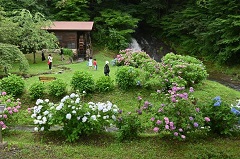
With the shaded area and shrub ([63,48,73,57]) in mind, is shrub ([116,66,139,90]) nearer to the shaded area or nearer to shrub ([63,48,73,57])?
the shaded area

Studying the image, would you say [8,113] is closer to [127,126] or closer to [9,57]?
[127,126]

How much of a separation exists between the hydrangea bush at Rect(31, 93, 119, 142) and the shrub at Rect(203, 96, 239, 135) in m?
2.87

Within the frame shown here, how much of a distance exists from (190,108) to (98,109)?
271 cm

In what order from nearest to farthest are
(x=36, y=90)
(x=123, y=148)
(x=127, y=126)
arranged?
(x=123, y=148), (x=127, y=126), (x=36, y=90)

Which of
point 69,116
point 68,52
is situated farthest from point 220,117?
point 68,52

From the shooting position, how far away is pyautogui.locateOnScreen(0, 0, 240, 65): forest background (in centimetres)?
2675

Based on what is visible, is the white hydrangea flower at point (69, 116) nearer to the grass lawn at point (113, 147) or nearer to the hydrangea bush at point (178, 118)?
the grass lawn at point (113, 147)

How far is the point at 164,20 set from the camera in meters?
36.0

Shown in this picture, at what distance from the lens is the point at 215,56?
2792 centimetres

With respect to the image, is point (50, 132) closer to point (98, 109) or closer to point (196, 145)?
point (98, 109)

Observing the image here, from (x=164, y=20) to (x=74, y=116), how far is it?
95.6 ft

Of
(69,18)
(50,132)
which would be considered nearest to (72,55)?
(69,18)

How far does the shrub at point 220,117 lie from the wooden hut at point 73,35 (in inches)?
766

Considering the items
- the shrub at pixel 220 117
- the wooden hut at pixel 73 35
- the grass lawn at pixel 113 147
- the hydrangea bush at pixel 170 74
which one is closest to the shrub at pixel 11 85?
the grass lawn at pixel 113 147
